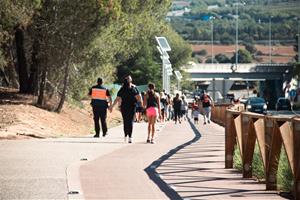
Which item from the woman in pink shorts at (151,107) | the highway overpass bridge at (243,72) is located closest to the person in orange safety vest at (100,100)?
the woman in pink shorts at (151,107)

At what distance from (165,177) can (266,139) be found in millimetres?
1906

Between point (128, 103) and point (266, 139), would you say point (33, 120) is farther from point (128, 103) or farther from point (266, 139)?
point (266, 139)

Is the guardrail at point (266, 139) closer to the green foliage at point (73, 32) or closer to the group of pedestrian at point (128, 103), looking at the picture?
the group of pedestrian at point (128, 103)

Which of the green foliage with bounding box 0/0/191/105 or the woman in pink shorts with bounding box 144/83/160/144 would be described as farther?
the green foliage with bounding box 0/0/191/105

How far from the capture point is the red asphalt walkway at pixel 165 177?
439 inches

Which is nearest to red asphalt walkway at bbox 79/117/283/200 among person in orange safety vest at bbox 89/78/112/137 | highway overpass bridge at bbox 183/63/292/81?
person in orange safety vest at bbox 89/78/112/137

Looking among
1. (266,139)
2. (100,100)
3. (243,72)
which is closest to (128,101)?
(100,100)

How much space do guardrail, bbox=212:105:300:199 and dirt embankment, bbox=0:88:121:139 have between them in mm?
8337

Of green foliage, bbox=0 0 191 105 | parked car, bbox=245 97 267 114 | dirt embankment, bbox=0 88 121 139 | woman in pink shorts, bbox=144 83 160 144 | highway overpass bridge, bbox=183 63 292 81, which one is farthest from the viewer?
highway overpass bridge, bbox=183 63 292 81

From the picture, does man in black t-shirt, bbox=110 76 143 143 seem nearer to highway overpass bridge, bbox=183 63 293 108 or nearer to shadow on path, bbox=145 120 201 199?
shadow on path, bbox=145 120 201 199

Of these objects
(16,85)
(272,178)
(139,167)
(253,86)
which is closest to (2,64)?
(16,85)

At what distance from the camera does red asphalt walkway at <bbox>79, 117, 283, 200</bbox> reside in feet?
36.6

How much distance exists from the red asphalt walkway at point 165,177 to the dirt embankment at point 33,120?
220 inches

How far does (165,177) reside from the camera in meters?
13.1
